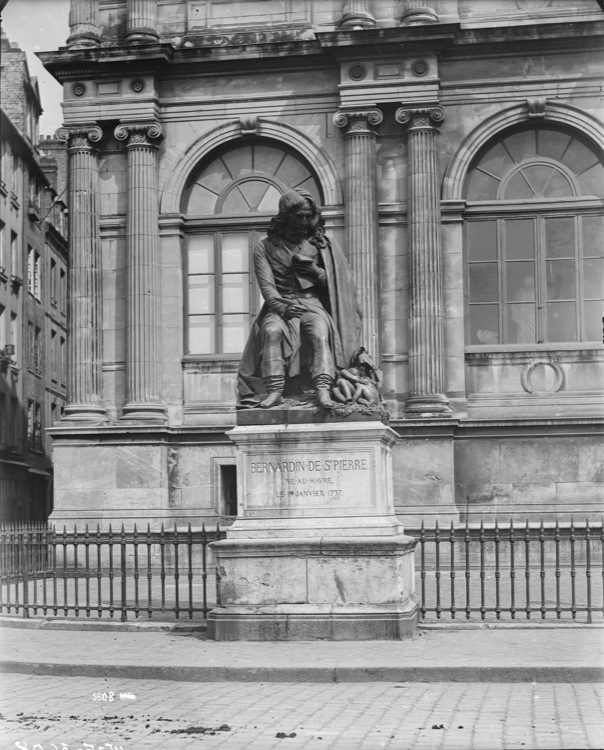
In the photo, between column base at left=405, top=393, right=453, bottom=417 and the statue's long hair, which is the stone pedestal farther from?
column base at left=405, top=393, right=453, bottom=417

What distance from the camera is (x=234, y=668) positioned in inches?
464

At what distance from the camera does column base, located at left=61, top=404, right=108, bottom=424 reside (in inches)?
1092

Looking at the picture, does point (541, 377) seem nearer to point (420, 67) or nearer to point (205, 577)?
point (420, 67)

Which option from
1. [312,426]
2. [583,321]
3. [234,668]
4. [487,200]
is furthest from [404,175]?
[234,668]

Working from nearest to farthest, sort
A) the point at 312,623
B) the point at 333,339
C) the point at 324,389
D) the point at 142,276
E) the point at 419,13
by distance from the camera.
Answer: the point at 312,623, the point at 324,389, the point at 333,339, the point at 419,13, the point at 142,276

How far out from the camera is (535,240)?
2795 cm

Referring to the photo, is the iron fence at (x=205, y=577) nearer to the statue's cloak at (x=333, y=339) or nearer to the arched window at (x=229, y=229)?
the statue's cloak at (x=333, y=339)

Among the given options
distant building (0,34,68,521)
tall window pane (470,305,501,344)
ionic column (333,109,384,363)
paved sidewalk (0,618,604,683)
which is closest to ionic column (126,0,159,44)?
ionic column (333,109,384,363)

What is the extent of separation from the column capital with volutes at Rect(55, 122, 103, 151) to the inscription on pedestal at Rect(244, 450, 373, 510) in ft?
53.1

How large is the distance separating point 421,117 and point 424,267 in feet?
10.4

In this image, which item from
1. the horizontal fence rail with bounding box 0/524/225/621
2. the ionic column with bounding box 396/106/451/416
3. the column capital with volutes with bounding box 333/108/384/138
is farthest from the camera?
the column capital with volutes with bounding box 333/108/384/138

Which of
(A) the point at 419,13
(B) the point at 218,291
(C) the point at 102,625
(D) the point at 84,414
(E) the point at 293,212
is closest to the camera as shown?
(E) the point at 293,212

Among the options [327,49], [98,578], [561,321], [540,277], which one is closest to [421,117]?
[327,49]

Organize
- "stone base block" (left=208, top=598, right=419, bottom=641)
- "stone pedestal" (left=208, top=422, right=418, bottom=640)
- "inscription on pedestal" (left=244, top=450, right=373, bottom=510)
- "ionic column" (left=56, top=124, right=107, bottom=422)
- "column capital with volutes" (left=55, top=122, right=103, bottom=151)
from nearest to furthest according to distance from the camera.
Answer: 1. "stone base block" (left=208, top=598, right=419, bottom=641)
2. "stone pedestal" (left=208, top=422, right=418, bottom=640)
3. "inscription on pedestal" (left=244, top=450, right=373, bottom=510)
4. "ionic column" (left=56, top=124, right=107, bottom=422)
5. "column capital with volutes" (left=55, top=122, right=103, bottom=151)
